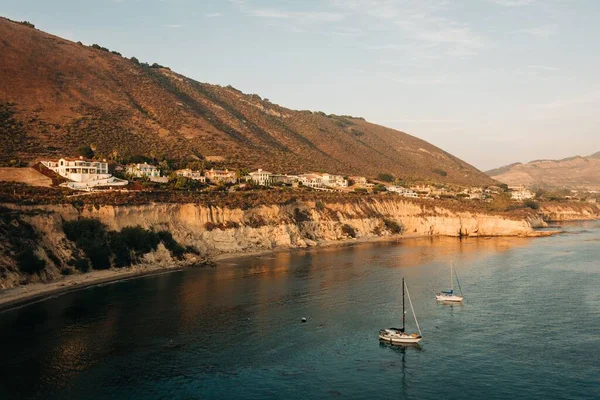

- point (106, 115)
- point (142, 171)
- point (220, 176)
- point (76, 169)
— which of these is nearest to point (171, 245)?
point (76, 169)

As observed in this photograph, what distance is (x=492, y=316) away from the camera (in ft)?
164

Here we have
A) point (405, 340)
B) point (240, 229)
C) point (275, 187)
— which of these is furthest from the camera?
point (275, 187)

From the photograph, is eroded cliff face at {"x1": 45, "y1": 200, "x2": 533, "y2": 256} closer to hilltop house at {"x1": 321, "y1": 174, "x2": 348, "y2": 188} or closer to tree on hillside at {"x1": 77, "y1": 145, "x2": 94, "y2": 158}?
hilltop house at {"x1": 321, "y1": 174, "x2": 348, "y2": 188}

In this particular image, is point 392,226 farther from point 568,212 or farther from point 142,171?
point 568,212

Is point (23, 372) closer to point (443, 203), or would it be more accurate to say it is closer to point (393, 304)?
point (393, 304)

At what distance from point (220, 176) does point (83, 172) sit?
3274 centimetres

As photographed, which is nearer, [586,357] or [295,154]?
[586,357]

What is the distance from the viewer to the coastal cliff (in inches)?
2552

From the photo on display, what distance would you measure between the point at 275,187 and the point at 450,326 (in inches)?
3123

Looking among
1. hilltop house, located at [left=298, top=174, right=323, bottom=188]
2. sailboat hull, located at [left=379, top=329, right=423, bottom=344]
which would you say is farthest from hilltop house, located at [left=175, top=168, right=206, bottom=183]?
sailboat hull, located at [left=379, top=329, right=423, bottom=344]

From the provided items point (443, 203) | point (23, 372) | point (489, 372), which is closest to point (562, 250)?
point (443, 203)

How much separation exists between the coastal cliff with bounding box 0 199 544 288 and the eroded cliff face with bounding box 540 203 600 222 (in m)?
35.8

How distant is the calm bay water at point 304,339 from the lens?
3369 centimetres

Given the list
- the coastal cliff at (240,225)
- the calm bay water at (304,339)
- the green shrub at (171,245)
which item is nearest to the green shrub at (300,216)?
the coastal cliff at (240,225)
